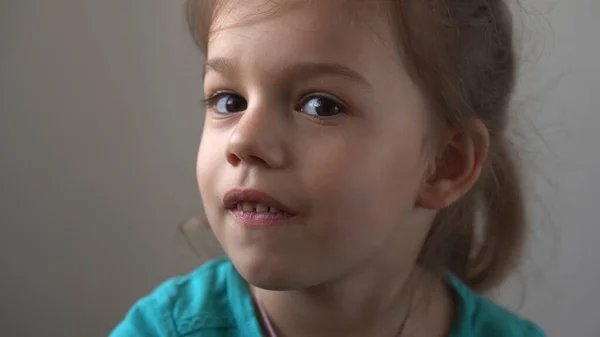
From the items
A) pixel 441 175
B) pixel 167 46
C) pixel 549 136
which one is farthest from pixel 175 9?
pixel 549 136

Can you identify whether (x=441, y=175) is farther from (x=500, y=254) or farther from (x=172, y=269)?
(x=172, y=269)

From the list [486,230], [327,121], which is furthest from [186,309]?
[486,230]

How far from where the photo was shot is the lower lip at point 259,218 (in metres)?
0.56

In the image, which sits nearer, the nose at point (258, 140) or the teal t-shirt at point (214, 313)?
the nose at point (258, 140)

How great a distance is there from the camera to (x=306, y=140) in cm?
57

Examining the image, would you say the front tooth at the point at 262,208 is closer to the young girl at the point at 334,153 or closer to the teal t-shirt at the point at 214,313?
the young girl at the point at 334,153

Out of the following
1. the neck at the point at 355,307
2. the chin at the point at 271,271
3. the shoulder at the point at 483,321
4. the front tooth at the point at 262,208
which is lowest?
the shoulder at the point at 483,321

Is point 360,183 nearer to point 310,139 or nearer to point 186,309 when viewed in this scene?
point 310,139

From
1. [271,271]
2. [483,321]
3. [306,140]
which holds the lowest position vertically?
[483,321]

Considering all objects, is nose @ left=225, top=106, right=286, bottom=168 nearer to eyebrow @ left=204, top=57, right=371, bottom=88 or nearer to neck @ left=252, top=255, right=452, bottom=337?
eyebrow @ left=204, top=57, right=371, bottom=88

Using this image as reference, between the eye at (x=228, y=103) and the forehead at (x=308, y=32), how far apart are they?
0.05 metres

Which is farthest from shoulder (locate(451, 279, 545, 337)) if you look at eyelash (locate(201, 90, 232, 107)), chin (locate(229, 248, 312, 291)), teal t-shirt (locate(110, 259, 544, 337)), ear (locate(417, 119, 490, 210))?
eyelash (locate(201, 90, 232, 107))

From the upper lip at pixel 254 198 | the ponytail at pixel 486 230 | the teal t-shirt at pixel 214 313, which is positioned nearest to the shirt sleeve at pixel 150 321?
the teal t-shirt at pixel 214 313

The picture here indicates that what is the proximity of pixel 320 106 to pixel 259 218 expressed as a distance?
11cm
